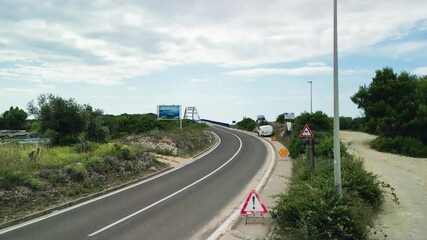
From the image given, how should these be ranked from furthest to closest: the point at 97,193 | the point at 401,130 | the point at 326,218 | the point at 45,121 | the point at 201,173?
the point at 401,130 < the point at 45,121 < the point at 201,173 < the point at 97,193 < the point at 326,218

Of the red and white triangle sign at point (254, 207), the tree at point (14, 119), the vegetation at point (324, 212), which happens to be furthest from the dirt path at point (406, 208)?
the tree at point (14, 119)

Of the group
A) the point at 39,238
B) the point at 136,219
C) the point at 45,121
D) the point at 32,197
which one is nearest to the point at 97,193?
the point at 32,197

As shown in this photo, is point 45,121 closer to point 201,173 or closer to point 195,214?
point 201,173

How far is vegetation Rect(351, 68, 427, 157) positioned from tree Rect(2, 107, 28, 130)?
63328 millimetres

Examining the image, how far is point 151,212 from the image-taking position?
45.6 feet

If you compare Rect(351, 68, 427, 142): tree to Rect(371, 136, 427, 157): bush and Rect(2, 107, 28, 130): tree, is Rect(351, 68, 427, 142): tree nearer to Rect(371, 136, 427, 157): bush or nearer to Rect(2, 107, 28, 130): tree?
Rect(371, 136, 427, 157): bush

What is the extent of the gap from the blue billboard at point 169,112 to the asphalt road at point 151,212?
94.9ft

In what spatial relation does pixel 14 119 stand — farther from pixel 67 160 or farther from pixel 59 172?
pixel 59 172

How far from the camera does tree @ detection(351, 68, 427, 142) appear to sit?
41188mm

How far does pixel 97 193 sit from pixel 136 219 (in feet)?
16.4

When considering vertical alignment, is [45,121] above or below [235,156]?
above

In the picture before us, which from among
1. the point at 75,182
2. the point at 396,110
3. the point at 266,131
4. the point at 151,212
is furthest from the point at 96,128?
the point at 266,131

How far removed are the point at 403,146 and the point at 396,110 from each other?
3961mm

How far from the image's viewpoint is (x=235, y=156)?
36.2 m
